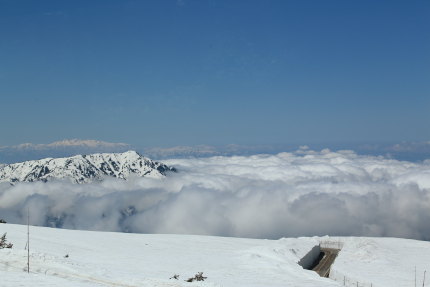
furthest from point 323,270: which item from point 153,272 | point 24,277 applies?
point 24,277

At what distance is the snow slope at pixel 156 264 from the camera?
1010 inches

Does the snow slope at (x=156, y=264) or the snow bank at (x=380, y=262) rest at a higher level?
the snow slope at (x=156, y=264)

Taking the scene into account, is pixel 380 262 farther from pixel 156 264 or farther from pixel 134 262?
pixel 134 262

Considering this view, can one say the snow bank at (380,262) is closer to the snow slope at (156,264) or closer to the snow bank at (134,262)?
the snow slope at (156,264)

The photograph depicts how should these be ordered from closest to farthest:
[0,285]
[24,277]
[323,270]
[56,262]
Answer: [0,285], [24,277], [56,262], [323,270]

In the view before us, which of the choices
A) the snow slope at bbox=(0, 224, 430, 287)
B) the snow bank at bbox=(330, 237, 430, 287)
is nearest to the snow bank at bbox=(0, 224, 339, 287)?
the snow slope at bbox=(0, 224, 430, 287)

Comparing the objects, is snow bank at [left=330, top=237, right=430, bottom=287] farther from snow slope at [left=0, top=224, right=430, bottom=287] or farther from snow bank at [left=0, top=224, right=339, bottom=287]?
snow bank at [left=0, top=224, right=339, bottom=287]

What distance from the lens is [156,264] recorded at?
125 feet

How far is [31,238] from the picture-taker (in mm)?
41938

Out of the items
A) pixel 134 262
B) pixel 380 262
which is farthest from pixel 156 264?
pixel 380 262

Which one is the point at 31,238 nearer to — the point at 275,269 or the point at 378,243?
the point at 275,269

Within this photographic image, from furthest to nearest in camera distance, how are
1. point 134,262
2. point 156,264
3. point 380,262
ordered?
point 380,262, point 156,264, point 134,262

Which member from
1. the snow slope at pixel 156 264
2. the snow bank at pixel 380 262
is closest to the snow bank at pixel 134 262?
the snow slope at pixel 156 264

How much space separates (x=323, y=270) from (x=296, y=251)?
5546 millimetres
